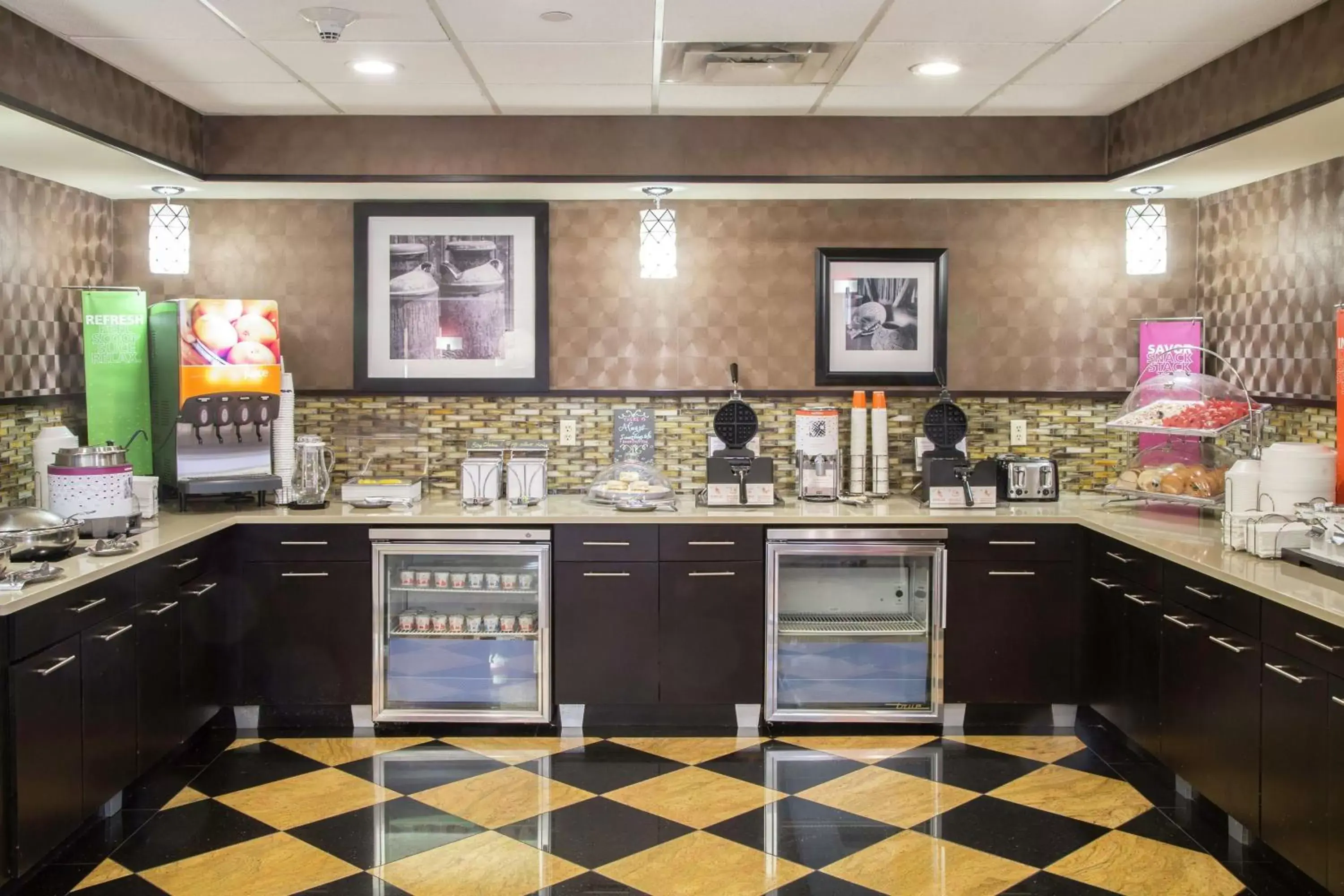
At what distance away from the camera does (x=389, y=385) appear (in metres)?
5.35

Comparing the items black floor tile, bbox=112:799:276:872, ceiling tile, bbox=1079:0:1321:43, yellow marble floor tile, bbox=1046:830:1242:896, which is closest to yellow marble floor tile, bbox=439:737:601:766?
black floor tile, bbox=112:799:276:872

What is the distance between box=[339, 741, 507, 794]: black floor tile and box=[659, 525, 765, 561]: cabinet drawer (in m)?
1.05

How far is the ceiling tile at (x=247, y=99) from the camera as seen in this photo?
4391 millimetres

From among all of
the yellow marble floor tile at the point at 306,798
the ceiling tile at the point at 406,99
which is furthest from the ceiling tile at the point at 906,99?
the yellow marble floor tile at the point at 306,798

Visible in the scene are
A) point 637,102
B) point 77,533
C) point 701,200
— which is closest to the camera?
point 77,533

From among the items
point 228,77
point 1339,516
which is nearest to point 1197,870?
point 1339,516

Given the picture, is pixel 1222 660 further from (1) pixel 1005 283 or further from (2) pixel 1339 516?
(1) pixel 1005 283

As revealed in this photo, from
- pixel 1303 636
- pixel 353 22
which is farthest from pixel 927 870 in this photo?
pixel 353 22

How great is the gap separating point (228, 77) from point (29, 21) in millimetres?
785

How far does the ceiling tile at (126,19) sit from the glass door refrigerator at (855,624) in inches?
105

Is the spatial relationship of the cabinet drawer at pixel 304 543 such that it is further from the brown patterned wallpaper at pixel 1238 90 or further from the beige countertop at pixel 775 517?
the brown patterned wallpaper at pixel 1238 90

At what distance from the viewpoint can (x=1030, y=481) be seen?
5.12m

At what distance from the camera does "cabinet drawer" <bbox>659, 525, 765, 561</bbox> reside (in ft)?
15.5

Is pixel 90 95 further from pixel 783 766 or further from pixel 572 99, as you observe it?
pixel 783 766
